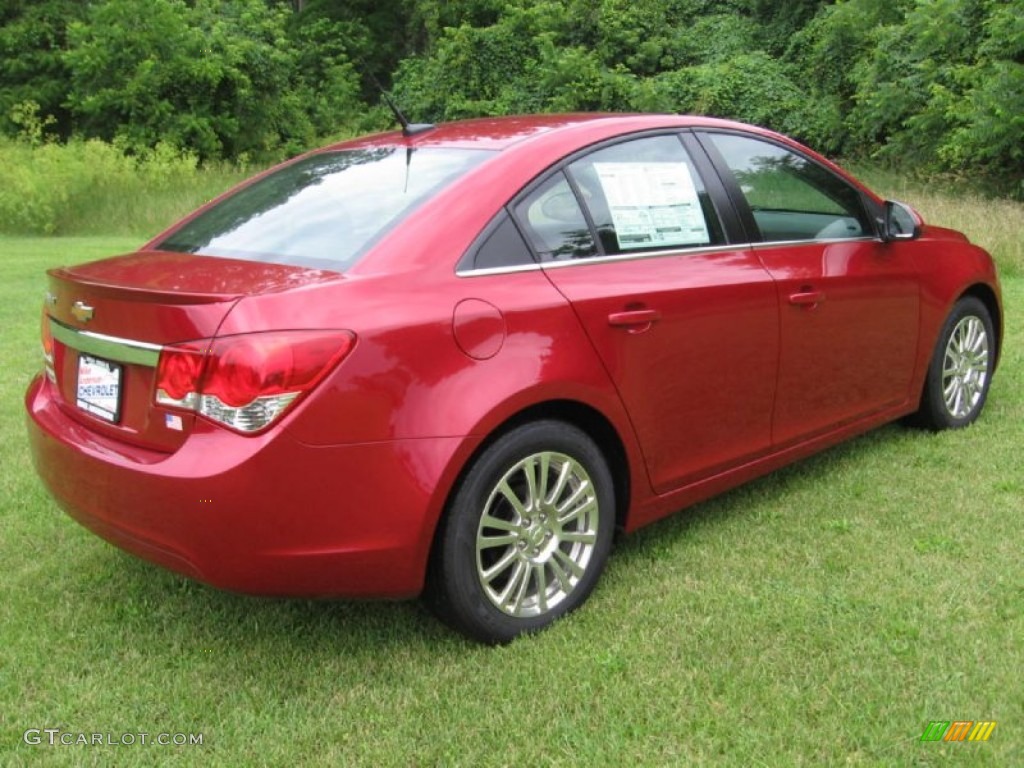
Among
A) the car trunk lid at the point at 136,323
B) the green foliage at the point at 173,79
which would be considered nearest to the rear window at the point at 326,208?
the car trunk lid at the point at 136,323

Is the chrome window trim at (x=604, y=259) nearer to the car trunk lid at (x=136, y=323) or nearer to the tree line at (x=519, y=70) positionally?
the car trunk lid at (x=136, y=323)

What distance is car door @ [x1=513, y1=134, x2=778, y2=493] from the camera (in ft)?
10.3

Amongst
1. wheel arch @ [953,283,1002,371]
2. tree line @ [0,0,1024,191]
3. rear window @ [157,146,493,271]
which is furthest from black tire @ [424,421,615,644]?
tree line @ [0,0,1024,191]

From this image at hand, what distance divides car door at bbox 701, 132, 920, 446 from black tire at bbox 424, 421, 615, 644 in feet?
3.49

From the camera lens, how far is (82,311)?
9.30 ft

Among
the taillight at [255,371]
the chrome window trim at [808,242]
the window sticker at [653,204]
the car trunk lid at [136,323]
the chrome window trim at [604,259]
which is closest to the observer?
the taillight at [255,371]

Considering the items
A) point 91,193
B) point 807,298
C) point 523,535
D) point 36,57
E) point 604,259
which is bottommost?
point 91,193

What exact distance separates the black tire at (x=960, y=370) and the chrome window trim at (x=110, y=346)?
3652mm

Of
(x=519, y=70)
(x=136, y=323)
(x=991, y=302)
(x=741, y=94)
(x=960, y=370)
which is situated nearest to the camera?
(x=136, y=323)

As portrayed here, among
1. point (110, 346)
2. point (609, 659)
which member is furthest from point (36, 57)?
point (609, 659)

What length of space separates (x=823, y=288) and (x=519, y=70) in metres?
25.9

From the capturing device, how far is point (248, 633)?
9.93 ft

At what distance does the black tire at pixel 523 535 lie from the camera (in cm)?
277

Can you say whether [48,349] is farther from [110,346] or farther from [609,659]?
[609,659]
